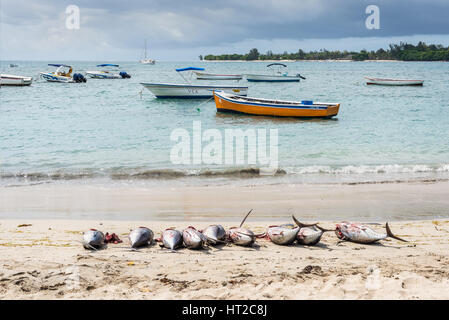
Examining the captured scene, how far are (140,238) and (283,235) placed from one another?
2.14 m

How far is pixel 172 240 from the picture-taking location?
6145 mm

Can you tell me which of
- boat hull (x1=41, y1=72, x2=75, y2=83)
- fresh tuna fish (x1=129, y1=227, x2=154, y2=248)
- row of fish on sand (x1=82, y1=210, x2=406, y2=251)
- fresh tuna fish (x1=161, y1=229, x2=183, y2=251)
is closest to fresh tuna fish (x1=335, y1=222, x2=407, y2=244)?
row of fish on sand (x1=82, y1=210, x2=406, y2=251)

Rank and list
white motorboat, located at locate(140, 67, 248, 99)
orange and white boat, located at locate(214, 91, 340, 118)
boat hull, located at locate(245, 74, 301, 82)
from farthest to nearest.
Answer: boat hull, located at locate(245, 74, 301, 82), white motorboat, located at locate(140, 67, 248, 99), orange and white boat, located at locate(214, 91, 340, 118)

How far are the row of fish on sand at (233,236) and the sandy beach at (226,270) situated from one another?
0.12 m

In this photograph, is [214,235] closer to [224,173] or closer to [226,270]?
[226,270]

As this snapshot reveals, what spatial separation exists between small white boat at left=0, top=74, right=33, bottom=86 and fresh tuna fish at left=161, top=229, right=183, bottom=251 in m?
44.9

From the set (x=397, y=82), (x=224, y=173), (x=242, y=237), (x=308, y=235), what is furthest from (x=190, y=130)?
(x=397, y=82)

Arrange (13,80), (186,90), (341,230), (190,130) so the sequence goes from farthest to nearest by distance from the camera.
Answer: (13,80) → (186,90) → (190,130) → (341,230)

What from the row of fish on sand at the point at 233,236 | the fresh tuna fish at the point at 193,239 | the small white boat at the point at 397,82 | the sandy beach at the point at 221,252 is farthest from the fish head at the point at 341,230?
the small white boat at the point at 397,82

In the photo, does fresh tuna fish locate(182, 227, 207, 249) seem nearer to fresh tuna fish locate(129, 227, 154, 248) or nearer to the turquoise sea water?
fresh tuna fish locate(129, 227, 154, 248)

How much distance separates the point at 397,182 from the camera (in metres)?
11.1

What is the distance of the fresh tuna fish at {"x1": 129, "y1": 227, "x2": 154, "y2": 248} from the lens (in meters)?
6.20
